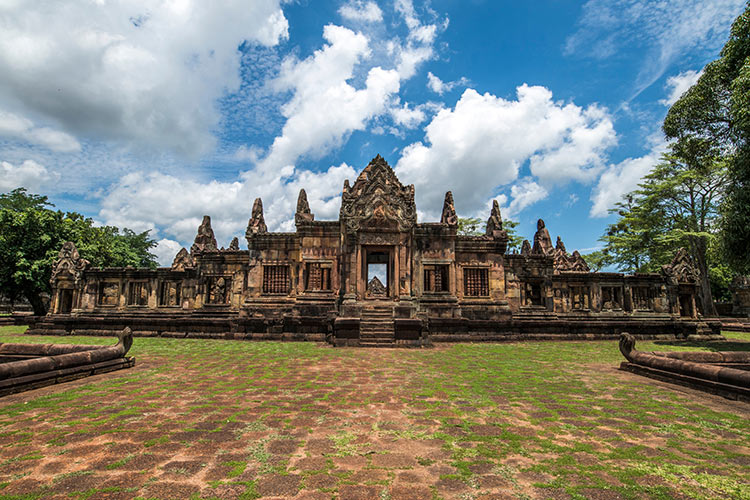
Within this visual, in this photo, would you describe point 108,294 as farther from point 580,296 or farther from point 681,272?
point 681,272

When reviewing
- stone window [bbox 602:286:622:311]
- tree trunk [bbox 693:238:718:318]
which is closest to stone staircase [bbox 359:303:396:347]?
stone window [bbox 602:286:622:311]

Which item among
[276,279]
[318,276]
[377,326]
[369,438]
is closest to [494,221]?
A: [377,326]

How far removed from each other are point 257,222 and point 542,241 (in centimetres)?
1784

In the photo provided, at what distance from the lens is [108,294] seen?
Answer: 72.4 feet

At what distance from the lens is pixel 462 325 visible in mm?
17922

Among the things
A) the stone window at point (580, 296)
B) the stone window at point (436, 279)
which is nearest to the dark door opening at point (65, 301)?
the stone window at point (436, 279)

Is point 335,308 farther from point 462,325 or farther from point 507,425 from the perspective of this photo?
point 507,425

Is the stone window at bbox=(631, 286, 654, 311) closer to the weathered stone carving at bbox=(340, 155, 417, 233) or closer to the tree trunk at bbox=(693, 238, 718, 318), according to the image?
the tree trunk at bbox=(693, 238, 718, 318)

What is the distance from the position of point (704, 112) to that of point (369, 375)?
1820 centimetres

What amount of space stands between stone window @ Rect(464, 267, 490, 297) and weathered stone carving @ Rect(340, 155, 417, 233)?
462 centimetres

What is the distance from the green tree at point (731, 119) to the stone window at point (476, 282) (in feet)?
32.3

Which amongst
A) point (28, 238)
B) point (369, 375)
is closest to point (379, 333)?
point (369, 375)

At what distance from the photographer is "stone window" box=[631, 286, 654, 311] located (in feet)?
68.7

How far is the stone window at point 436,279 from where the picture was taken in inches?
768
